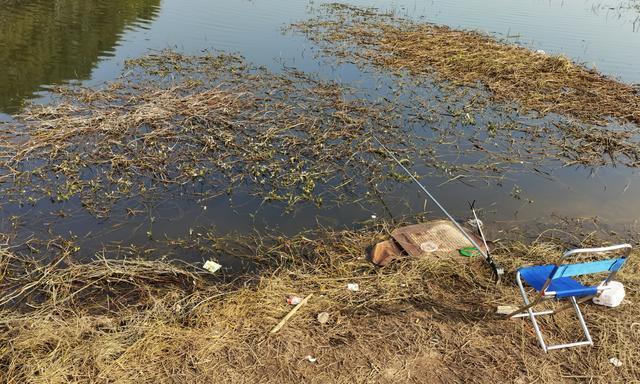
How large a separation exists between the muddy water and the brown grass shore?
0.87m

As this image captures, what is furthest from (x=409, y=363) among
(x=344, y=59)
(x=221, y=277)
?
(x=344, y=59)

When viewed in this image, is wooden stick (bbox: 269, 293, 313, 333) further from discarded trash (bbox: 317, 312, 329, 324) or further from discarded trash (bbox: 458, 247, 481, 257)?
discarded trash (bbox: 458, 247, 481, 257)

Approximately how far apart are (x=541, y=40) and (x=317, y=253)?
14109mm

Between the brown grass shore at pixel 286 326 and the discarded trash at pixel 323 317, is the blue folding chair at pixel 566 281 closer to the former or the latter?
the brown grass shore at pixel 286 326

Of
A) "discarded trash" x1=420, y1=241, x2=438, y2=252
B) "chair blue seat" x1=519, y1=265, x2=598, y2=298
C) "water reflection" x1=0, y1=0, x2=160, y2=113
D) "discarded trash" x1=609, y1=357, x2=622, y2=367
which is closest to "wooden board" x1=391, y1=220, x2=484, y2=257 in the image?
"discarded trash" x1=420, y1=241, x2=438, y2=252

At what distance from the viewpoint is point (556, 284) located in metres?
3.64

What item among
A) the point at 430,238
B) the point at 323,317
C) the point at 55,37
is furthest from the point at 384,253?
the point at 55,37

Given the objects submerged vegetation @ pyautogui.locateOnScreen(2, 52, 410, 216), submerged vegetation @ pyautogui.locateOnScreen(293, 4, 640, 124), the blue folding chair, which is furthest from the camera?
submerged vegetation @ pyautogui.locateOnScreen(293, 4, 640, 124)

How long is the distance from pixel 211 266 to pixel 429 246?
2386mm

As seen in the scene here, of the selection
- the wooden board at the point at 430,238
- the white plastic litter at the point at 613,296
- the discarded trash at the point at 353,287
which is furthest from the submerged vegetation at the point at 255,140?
the white plastic litter at the point at 613,296

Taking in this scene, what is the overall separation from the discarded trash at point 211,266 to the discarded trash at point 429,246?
2.23 meters

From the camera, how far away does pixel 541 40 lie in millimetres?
15375

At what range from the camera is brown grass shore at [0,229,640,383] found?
3309 mm

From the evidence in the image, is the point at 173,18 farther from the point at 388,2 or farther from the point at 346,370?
the point at 346,370
